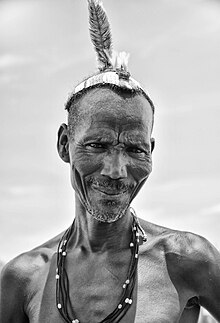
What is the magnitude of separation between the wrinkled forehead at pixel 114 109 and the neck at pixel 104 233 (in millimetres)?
553

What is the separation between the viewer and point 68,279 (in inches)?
172

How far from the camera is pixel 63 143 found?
14.7 feet

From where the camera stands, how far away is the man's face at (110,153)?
13.4 ft

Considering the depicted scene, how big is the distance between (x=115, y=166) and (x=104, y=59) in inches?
30.0

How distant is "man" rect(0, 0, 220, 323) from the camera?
411cm

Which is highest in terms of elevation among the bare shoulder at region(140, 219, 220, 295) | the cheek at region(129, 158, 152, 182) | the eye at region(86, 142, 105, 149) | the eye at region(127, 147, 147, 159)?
the eye at region(86, 142, 105, 149)

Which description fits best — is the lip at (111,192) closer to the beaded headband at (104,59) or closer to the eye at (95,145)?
the eye at (95,145)

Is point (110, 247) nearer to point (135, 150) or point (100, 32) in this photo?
point (135, 150)

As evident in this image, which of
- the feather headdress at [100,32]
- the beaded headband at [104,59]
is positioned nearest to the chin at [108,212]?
the beaded headband at [104,59]

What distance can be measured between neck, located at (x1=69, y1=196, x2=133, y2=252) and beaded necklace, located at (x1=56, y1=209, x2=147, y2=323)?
49 mm

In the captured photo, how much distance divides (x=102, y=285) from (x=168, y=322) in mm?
422

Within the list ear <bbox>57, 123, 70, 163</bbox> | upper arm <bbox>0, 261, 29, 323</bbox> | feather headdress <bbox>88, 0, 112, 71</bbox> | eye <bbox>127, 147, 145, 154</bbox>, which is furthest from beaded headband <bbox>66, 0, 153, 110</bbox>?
upper arm <bbox>0, 261, 29, 323</bbox>

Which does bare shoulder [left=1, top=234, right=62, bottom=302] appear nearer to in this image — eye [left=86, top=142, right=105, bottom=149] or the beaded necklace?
the beaded necklace

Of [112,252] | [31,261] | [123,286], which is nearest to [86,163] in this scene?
[112,252]
